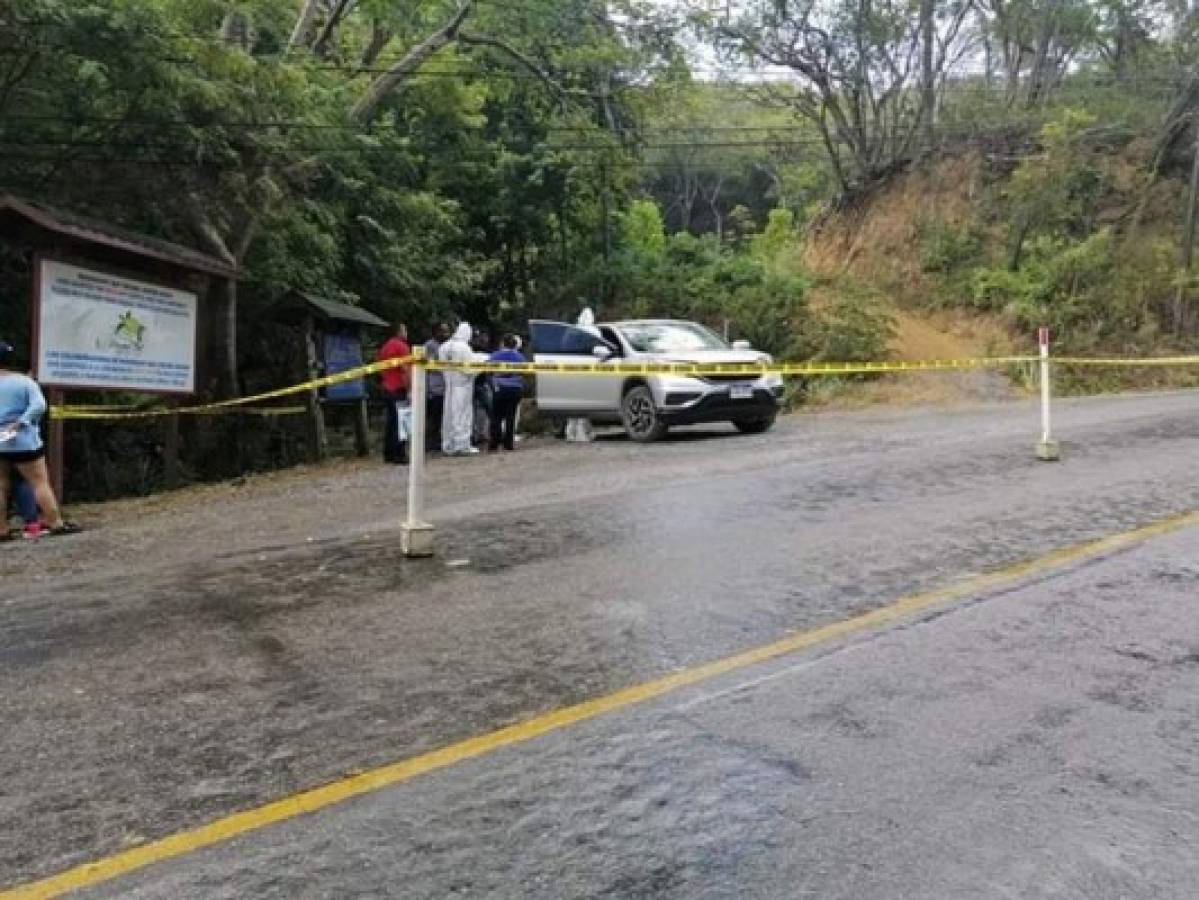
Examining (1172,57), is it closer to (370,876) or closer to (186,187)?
(186,187)

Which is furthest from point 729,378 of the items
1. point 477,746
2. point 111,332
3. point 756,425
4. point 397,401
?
point 477,746

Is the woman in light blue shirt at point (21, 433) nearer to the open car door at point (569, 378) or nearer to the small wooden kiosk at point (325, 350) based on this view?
the small wooden kiosk at point (325, 350)

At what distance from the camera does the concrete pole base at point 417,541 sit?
23.6 feet

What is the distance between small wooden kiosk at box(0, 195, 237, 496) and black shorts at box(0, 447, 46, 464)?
5.87 feet

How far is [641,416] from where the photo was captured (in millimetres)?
14727

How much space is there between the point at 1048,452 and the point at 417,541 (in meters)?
6.86

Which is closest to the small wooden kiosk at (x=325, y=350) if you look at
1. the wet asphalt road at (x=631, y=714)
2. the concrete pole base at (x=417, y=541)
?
the wet asphalt road at (x=631, y=714)

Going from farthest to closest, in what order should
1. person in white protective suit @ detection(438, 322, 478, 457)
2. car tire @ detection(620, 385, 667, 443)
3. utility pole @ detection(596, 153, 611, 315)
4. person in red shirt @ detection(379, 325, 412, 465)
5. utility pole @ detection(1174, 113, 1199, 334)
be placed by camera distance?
1. utility pole @ detection(596, 153, 611, 315)
2. utility pole @ detection(1174, 113, 1199, 334)
3. car tire @ detection(620, 385, 667, 443)
4. person in white protective suit @ detection(438, 322, 478, 457)
5. person in red shirt @ detection(379, 325, 412, 465)

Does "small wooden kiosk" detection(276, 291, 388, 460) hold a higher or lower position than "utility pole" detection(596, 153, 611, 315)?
lower

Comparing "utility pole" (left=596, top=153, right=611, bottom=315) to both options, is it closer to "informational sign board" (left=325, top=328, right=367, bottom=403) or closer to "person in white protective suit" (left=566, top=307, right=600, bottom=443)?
"informational sign board" (left=325, top=328, right=367, bottom=403)

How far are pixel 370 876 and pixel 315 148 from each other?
651 inches

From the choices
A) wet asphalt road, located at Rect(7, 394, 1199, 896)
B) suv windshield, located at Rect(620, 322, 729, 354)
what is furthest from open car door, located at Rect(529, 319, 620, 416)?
wet asphalt road, located at Rect(7, 394, 1199, 896)

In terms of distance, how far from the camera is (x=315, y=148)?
17875mm

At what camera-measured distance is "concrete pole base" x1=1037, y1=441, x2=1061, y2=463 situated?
36.0ft
